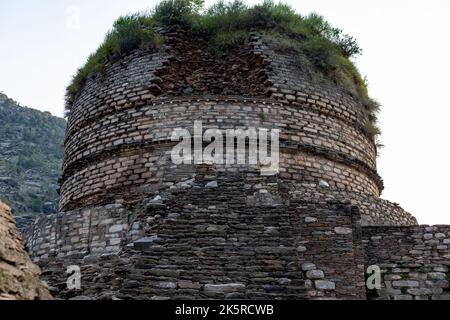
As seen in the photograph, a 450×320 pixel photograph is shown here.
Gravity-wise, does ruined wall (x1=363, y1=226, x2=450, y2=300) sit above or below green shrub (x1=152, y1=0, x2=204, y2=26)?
below

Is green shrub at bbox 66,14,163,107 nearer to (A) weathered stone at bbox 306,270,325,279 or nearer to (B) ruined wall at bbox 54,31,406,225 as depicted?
(B) ruined wall at bbox 54,31,406,225

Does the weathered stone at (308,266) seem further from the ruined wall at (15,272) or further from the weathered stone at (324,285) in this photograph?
the ruined wall at (15,272)

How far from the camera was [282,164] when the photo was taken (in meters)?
12.0

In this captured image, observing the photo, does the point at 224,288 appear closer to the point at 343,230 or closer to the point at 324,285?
the point at 324,285

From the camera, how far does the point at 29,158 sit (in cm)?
3991

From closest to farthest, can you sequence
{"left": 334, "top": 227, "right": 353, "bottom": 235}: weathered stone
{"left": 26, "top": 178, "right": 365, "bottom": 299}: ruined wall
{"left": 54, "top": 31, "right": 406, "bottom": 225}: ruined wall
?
{"left": 26, "top": 178, "right": 365, "bottom": 299}: ruined wall < {"left": 334, "top": 227, "right": 353, "bottom": 235}: weathered stone < {"left": 54, "top": 31, "right": 406, "bottom": 225}: ruined wall

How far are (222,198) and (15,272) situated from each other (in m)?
4.92

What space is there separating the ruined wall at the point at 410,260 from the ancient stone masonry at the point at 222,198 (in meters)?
0.02

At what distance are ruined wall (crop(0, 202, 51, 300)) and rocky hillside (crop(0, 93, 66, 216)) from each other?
1047 inches

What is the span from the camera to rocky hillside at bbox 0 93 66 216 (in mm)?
34000

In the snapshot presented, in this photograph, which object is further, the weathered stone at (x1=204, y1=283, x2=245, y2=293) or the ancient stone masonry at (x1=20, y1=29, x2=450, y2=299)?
the ancient stone masonry at (x1=20, y1=29, x2=450, y2=299)

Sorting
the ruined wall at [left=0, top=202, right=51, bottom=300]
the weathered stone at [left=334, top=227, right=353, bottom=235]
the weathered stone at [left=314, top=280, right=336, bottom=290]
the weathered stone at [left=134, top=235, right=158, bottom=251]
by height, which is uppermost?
the weathered stone at [left=334, top=227, right=353, bottom=235]

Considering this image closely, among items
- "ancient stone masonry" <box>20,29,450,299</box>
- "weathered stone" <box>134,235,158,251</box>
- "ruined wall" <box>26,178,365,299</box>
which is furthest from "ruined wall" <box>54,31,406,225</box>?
"weathered stone" <box>134,235,158,251</box>

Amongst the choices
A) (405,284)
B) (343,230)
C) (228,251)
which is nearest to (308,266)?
(343,230)
